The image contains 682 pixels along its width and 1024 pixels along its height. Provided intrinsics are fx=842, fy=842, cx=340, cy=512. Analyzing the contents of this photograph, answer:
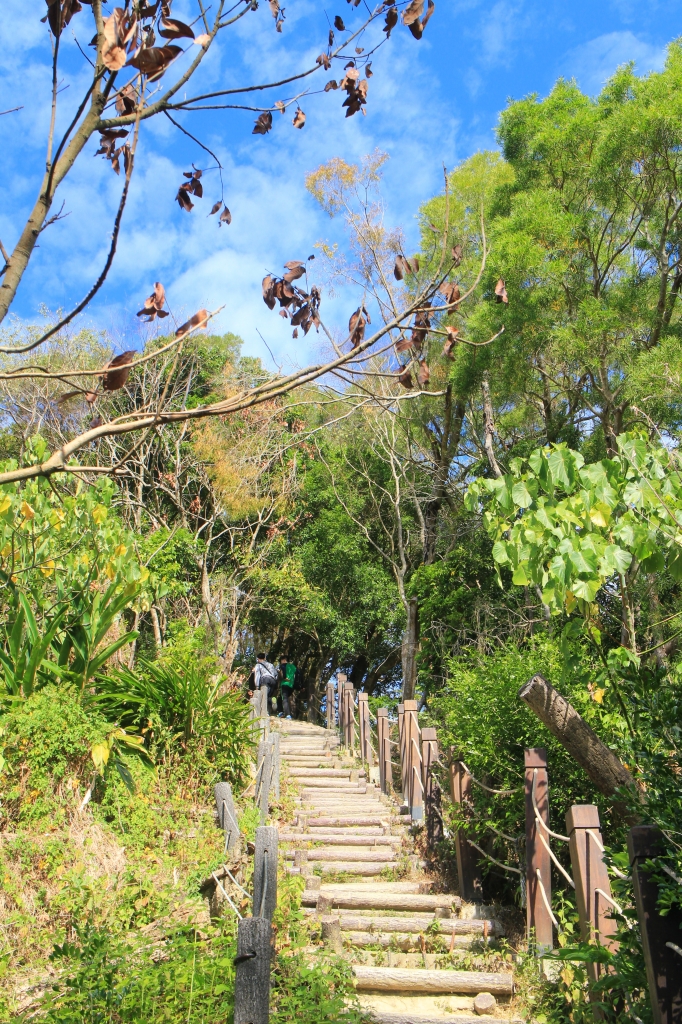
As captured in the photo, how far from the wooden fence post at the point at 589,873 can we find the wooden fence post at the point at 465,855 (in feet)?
7.95

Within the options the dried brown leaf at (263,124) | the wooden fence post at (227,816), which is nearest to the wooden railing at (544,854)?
the wooden fence post at (227,816)

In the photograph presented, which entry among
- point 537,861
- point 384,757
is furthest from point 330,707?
point 537,861

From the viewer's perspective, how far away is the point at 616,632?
11172mm

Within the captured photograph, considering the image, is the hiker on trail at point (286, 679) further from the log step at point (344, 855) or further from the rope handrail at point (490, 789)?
the rope handrail at point (490, 789)

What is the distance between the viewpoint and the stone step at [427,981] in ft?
16.3

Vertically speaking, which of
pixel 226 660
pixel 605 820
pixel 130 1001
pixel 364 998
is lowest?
pixel 364 998

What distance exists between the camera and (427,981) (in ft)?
16.6

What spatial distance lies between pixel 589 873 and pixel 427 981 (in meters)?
1.42

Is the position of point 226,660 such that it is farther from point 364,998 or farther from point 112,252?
point 112,252

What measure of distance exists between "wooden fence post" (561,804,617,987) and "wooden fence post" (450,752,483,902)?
2.42 m

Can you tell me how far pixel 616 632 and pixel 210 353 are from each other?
12715 millimetres

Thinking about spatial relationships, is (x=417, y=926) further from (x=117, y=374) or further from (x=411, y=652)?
(x=411, y=652)

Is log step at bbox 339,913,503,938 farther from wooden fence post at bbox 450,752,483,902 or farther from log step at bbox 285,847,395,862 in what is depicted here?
log step at bbox 285,847,395,862

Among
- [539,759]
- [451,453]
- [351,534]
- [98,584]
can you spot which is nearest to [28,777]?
[98,584]
